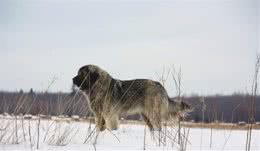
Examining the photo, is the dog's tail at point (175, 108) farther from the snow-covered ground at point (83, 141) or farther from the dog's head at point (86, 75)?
the snow-covered ground at point (83, 141)

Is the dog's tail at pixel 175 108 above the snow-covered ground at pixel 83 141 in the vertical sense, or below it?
above

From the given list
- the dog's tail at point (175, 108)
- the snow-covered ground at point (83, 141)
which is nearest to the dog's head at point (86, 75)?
the dog's tail at point (175, 108)

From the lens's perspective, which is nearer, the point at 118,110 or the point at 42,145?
the point at 42,145

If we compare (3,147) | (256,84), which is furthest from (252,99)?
(3,147)

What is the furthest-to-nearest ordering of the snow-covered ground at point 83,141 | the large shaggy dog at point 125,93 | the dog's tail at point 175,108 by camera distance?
1. the large shaggy dog at point 125,93
2. the dog's tail at point 175,108
3. the snow-covered ground at point 83,141

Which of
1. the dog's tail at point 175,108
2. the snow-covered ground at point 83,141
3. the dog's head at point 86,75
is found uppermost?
the dog's head at point 86,75

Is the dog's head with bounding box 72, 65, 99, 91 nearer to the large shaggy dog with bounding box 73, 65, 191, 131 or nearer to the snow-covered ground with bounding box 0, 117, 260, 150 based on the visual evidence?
the large shaggy dog with bounding box 73, 65, 191, 131

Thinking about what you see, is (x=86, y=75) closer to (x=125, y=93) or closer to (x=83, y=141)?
(x=125, y=93)

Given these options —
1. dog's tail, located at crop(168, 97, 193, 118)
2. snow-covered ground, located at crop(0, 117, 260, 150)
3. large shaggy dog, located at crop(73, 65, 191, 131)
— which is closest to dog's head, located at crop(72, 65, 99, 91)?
large shaggy dog, located at crop(73, 65, 191, 131)

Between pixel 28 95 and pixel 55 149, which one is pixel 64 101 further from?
pixel 55 149

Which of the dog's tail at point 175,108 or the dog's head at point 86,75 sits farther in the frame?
the dog's head at point 86,75

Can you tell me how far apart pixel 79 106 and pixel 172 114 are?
3.24 metres

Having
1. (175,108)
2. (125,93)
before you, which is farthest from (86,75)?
(175,108)

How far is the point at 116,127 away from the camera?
796cm
